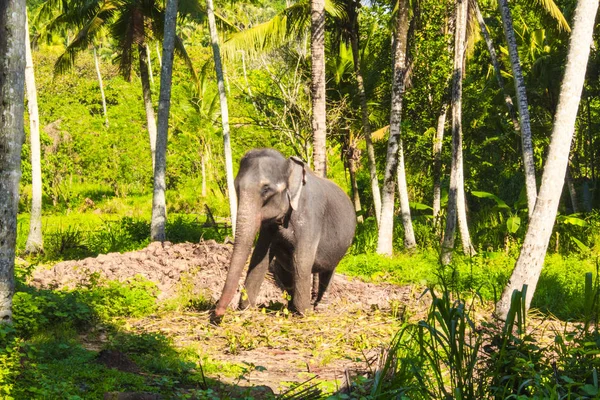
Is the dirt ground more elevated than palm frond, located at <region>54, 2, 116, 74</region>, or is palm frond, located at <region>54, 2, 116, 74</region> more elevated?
palm frond, located at <region>54, 2, 116, 74</region>

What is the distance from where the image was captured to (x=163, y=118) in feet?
51.0

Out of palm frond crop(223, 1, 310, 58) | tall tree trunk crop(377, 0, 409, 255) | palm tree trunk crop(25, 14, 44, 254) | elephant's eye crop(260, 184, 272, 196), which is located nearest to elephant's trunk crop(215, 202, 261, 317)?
elephant's eye crop(260, 184, 272, 196)

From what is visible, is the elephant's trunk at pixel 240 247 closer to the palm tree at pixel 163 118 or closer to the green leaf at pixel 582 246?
the palm tree at pixel 163 118

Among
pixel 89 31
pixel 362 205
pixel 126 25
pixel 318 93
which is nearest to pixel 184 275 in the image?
pixel 318 93

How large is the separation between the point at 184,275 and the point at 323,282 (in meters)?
1.98

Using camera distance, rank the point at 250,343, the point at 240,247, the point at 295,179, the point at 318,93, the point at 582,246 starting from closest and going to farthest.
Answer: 1. the point at 250,343
2. the point at 240,247
3. the point at 295,179
4. the point at 318,93
5. the point at 582,246

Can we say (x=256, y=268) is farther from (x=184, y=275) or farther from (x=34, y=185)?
(x=34, y=185)

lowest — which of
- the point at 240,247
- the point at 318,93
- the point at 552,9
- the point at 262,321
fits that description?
the point at 262,321

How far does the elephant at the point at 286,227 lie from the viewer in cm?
811

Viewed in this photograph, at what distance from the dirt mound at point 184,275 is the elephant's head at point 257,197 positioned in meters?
1.30

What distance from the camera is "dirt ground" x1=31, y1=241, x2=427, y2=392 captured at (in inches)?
283

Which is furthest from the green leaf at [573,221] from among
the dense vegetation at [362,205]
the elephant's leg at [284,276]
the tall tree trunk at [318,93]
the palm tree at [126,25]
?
the palm tree at [126,25]

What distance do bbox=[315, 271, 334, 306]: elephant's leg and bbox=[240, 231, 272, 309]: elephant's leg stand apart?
4.61 feet

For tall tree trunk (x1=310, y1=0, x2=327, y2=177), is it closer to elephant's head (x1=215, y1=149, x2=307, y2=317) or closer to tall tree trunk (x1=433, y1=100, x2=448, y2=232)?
tall tree trunk (x1=433, y1=100, x2=448, y2=232)
